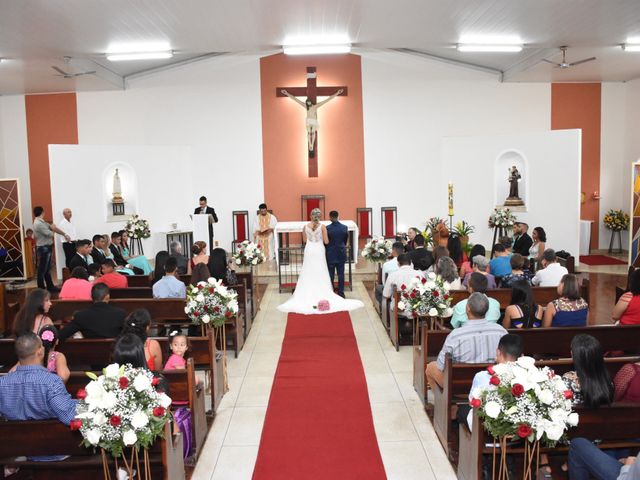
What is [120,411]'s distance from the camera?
3600mm

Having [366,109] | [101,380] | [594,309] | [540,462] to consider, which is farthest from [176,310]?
[366,109]

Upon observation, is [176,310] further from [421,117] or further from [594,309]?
[421,117]

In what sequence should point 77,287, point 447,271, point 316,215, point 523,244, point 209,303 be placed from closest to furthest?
point 209,303
point 447,271
point 77,287
point 316,215
point 523,244

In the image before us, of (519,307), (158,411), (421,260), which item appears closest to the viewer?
(158,411)

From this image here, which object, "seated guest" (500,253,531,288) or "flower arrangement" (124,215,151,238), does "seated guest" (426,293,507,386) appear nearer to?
"seated guest" (500,253,531,288)

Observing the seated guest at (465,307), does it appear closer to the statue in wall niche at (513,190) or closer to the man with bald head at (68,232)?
the man with bald head at (68,232)

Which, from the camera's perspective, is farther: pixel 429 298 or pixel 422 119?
pixel 422 119

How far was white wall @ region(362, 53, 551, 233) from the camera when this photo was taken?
50.9ft

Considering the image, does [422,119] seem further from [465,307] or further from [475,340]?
[475,340]

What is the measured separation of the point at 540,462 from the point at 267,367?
144 inches

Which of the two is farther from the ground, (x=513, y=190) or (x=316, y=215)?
(x=513, y=190)

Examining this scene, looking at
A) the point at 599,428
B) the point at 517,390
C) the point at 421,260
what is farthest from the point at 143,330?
the point at 421,260

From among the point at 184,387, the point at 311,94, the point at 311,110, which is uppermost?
the point at 311,94

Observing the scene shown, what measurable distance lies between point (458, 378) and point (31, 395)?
304 cm
